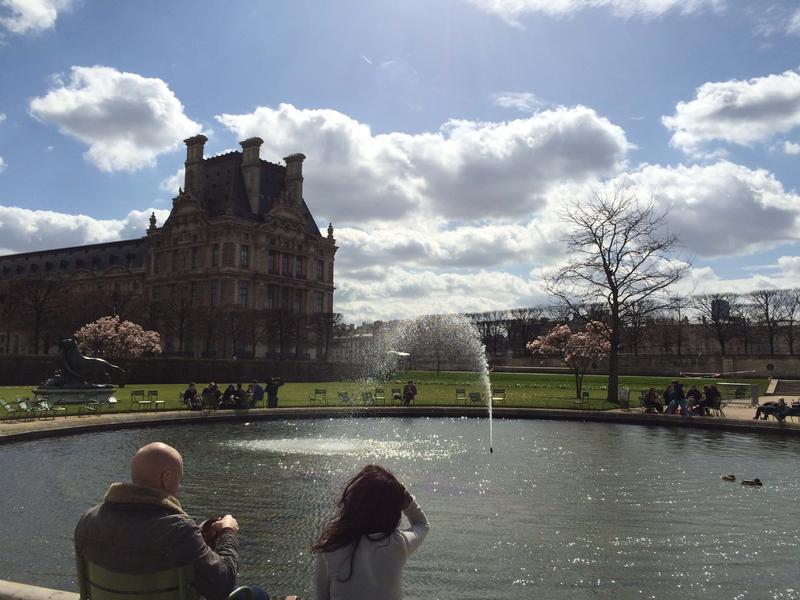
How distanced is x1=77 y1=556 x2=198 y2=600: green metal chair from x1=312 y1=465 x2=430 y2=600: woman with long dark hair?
676mm

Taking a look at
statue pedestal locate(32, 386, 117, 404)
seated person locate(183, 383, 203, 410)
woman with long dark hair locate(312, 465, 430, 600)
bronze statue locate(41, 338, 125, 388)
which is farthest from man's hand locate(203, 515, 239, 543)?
bronze statue locate(41, 338, 125, 388)

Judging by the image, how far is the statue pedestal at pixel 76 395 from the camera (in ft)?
93.6

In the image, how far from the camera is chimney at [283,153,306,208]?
97.6 metres

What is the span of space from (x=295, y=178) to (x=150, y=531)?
97.1 m

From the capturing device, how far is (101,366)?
3031 centimetres

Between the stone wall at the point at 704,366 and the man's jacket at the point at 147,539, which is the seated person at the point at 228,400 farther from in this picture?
the stone wall at the point at 704,366

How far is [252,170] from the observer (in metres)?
93.2

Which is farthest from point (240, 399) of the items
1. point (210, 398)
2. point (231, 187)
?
point (231, 187)

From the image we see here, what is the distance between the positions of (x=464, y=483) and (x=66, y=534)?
21.1 feet

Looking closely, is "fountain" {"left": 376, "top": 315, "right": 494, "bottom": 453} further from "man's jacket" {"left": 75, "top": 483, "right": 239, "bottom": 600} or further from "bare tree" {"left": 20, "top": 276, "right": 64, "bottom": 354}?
"man's jacket" {"left": 75, "top": 483, "right": 239, "bottom": 600}

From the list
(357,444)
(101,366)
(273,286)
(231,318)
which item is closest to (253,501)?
(357,444)

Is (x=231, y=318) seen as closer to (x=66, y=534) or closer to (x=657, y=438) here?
(x=657, y=438)

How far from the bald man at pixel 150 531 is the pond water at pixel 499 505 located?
12.2 ft

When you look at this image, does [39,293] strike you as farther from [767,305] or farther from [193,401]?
[767,305]
